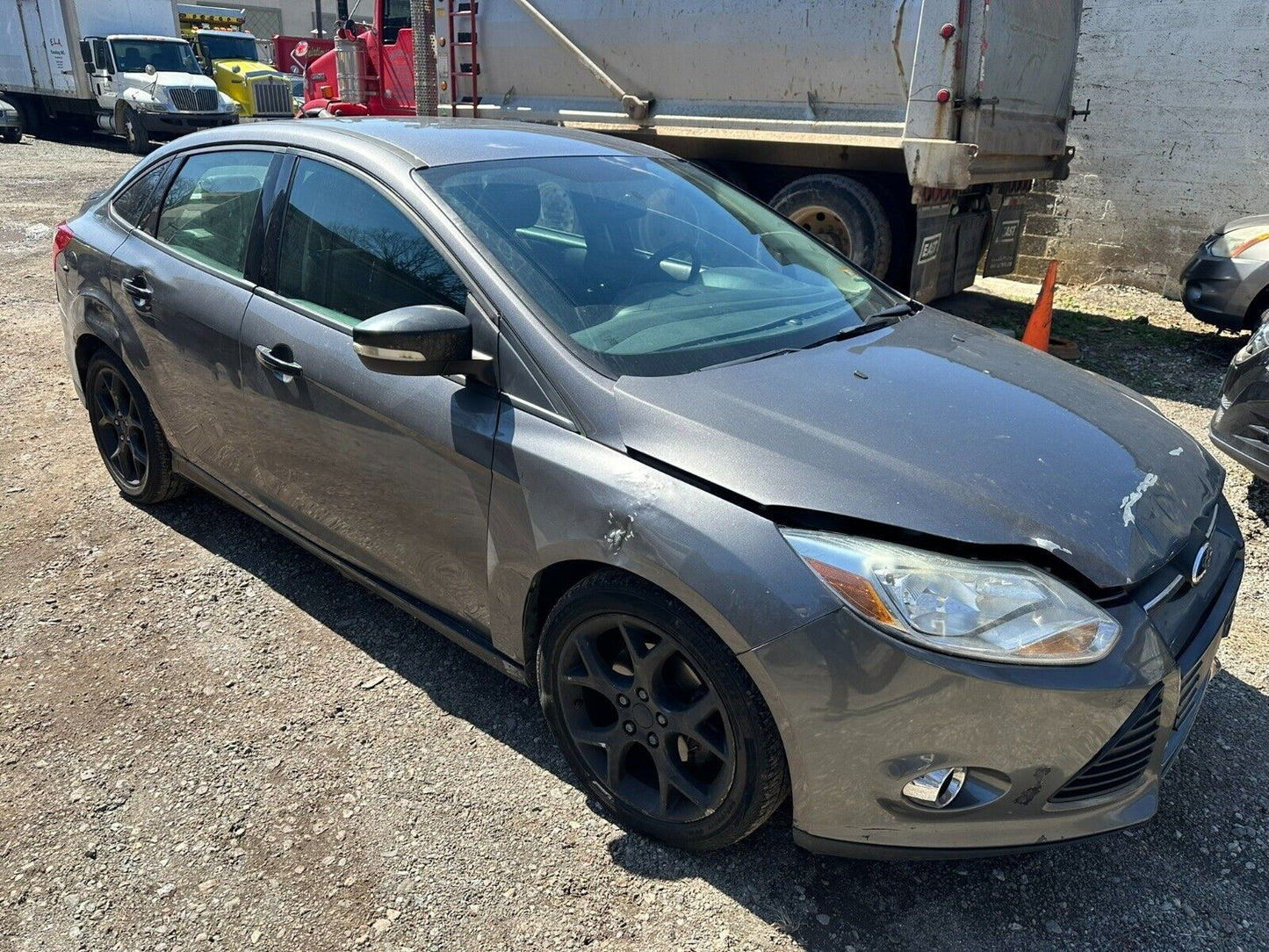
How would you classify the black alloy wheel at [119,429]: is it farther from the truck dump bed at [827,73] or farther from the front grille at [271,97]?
the front grille at [271,97]

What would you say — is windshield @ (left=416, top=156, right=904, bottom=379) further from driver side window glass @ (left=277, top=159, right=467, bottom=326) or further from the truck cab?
the truck cab

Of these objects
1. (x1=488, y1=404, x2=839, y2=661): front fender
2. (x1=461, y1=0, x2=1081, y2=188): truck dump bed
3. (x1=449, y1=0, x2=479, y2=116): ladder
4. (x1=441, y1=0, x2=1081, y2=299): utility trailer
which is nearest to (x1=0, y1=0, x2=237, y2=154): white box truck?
(x1=449, y1=0, x2=479, y2=116): ladder

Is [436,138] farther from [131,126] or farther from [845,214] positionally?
[131,126]

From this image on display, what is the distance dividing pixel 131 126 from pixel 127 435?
18.9 metres

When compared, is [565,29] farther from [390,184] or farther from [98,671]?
[98,671]

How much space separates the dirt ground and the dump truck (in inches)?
162

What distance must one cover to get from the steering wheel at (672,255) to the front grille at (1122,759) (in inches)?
65.3

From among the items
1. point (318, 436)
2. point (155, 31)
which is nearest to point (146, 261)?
point (318, 436)

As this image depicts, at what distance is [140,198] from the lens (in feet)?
12.5

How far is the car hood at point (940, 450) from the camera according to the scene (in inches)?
78.2

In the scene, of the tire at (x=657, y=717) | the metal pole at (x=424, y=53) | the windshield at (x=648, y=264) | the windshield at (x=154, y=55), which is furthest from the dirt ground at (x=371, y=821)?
the windshield at (x=154, y=55)

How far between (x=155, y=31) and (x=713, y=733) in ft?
77.0

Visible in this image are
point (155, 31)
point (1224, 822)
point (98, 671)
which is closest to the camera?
point (1224, 822)

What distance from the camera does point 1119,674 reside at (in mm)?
1904
